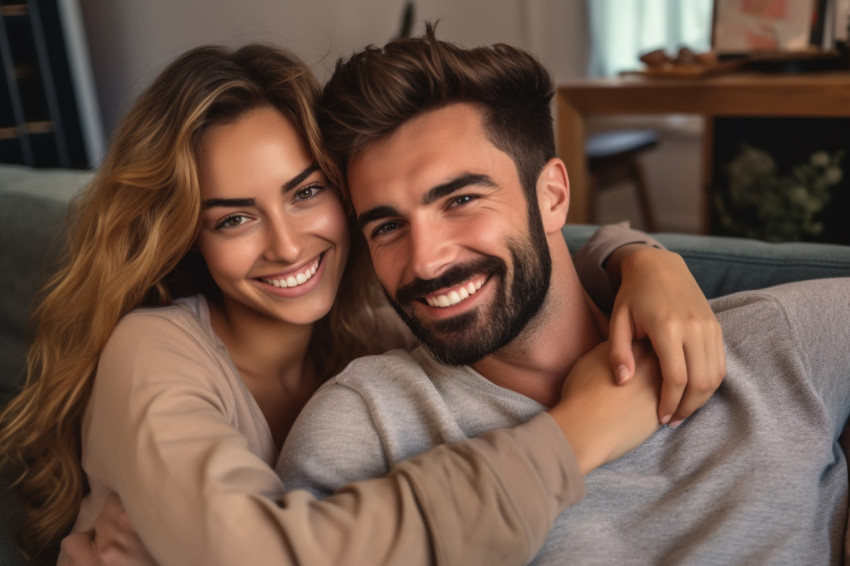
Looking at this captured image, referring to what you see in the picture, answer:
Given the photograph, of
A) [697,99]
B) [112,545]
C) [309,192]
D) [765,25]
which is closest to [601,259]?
[309,192]

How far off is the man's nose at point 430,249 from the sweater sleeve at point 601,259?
412 millimetres

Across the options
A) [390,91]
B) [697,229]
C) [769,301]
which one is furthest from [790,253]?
[697,229]

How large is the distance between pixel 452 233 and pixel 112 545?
67 centimetres

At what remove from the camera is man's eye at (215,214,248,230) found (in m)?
1.32

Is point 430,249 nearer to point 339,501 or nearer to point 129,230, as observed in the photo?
point 339,501

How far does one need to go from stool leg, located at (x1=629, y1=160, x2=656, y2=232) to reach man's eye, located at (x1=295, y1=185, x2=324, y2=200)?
3.00 meters

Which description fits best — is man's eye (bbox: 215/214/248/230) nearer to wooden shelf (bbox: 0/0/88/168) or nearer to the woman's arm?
the woman's arm

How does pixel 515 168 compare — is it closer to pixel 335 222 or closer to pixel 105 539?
pixel 335 222

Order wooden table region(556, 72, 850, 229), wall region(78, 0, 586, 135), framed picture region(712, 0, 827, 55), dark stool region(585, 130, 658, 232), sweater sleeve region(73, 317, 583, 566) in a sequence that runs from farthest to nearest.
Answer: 1. wall region(78, 0, 586, 135)
2. dark stool region(585, 130, 658, 232)
3. framed picture region(712, 0, 827, 55)
4. wooden table region(556, 72, 850, 229)
5. sweater sleeve region(73, 317, 583, 566)

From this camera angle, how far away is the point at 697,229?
4.57 meters

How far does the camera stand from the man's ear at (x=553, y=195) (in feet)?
4.27

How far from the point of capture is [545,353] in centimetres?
125

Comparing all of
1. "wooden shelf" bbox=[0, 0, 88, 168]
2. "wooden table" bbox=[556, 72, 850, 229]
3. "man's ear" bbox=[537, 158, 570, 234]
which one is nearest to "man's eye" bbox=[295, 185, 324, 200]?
"man's ear" bbox=[537, 158, 570, 234]

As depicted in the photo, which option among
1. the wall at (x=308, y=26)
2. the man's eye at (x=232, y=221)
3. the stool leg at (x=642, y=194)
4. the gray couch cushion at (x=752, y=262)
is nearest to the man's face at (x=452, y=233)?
the man's eye at (x=232, y=221)
